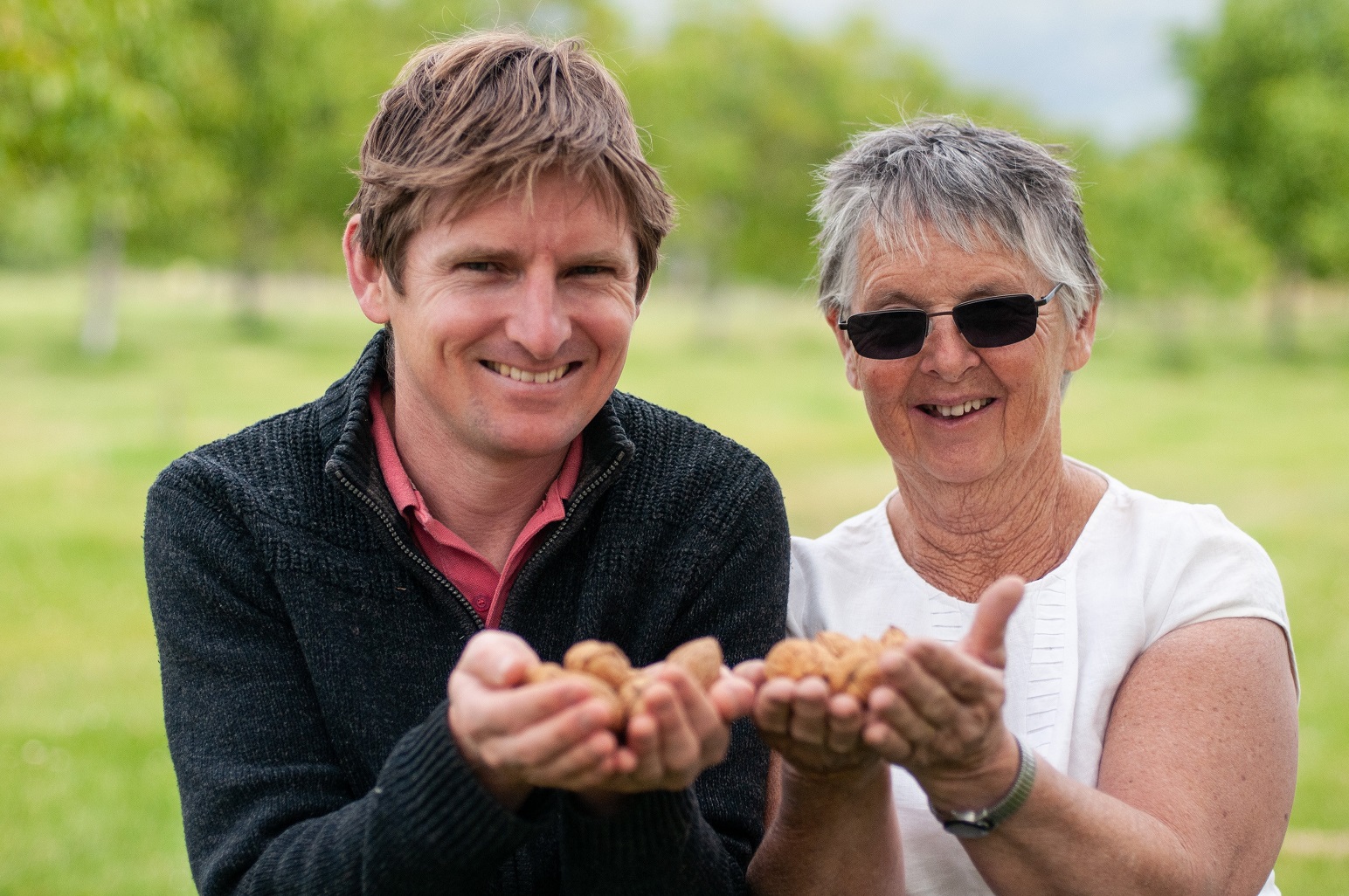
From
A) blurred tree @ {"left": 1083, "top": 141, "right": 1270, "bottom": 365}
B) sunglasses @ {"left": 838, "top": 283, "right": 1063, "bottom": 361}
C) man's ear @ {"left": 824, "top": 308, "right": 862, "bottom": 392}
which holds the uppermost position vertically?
sunglasses @ {"left": 838, "top": 283, "right": 1063, "bottom": 361}

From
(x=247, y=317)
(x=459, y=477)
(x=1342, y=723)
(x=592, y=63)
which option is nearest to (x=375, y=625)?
(x=459, y=477)

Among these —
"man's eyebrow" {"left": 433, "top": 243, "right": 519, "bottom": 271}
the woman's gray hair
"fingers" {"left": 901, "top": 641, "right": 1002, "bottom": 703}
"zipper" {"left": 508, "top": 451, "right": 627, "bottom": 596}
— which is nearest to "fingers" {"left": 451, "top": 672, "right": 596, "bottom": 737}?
"fingers" {"left": 901, "top": 641, "right": 1002, "bottom": 703}

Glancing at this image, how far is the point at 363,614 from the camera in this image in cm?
269

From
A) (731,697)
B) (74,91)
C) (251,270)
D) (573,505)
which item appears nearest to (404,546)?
(573,505)

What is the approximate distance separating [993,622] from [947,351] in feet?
3.14

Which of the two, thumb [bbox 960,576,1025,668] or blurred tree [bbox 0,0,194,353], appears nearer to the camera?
thumb [bbox 960,576,1025,668]

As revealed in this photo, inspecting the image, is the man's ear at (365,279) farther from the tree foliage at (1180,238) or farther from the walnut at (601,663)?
the tree foliage at (1180,238)

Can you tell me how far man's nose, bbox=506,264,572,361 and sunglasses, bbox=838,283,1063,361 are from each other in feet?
2.50

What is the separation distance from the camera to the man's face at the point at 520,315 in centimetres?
254

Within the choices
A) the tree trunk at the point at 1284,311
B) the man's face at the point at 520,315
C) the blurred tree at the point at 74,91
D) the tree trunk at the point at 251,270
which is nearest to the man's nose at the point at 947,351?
the man's face at the point at 520,315

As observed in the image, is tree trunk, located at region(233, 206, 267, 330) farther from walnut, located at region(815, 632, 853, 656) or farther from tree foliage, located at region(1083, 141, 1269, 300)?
walnut, located at region(815, 632, 853, 656)

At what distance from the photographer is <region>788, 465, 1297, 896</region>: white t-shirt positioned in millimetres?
2812

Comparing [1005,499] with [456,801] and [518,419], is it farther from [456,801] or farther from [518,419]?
[456,801]

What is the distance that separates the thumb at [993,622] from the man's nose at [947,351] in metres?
0.90
